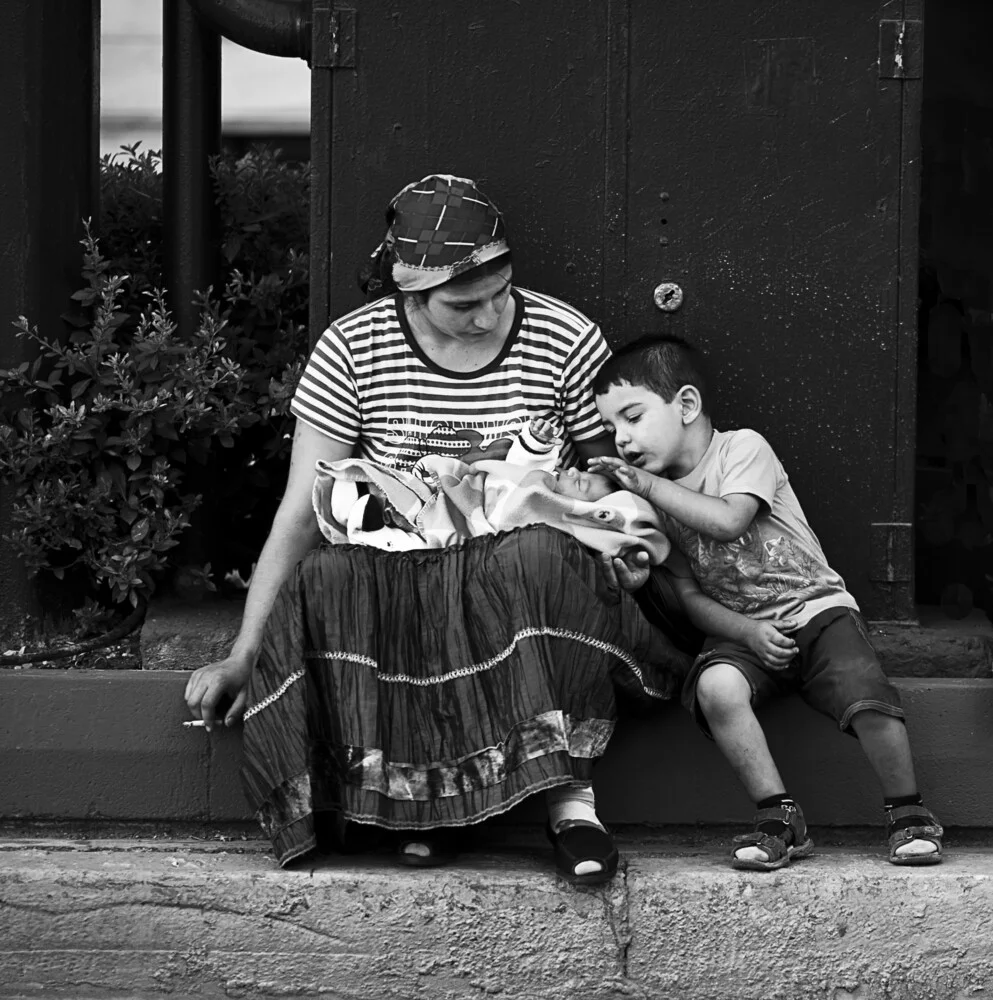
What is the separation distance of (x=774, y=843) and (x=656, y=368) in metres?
1.04

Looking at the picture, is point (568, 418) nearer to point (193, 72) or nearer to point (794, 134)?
point (794, 134)

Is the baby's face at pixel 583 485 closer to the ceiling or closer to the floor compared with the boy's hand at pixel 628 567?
closer to the ceiling

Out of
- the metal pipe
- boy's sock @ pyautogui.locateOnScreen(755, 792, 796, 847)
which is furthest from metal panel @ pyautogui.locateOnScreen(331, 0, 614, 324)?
boy's sock @ pyautogui.locateOnScreen(755, 792, 796, 847)

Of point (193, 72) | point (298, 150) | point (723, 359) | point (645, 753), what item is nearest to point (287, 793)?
point (645, 753)

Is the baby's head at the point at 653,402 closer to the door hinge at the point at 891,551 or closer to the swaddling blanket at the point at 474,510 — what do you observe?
the swaddling blanket at the point at 474,510

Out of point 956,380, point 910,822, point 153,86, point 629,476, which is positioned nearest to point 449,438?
point 629,476

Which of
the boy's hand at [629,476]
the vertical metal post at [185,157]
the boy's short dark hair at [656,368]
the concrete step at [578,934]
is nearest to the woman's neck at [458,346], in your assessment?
the boy's short dark hair at [656,368]

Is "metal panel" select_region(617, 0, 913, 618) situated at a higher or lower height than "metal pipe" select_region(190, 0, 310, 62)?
lower

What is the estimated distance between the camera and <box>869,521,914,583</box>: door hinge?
373 centimetres

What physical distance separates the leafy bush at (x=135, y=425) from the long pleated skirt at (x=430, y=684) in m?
0.89

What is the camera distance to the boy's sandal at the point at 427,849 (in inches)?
124

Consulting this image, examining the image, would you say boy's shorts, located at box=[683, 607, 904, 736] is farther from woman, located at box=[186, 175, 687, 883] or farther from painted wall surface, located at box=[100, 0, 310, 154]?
painted wall surface, located at box=[100, 0, 310, 154]

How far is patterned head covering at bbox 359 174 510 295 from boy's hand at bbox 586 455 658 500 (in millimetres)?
510

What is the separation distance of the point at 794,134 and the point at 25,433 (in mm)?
2001
